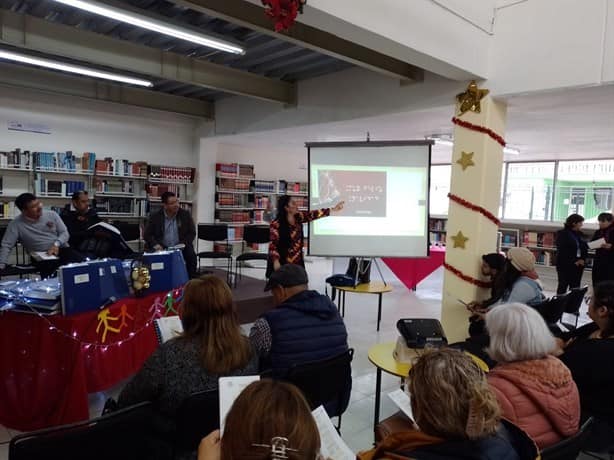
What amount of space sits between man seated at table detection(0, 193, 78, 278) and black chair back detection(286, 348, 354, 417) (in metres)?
3.30

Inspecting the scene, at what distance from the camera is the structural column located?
403 cm

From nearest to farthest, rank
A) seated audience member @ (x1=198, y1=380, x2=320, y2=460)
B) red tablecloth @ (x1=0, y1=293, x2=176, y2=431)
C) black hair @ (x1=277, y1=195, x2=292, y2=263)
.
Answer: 1. seated audience member @ (x1=198, y1=380, x2=320, y2=460)
2. red tablecloth @ (x1=0, y1=293, x2=176, y2=431)
3. black hair @ (x1=277, y1=195, x2=292, y2=263)

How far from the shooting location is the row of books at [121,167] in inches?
263

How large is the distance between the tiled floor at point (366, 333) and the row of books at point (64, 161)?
3280 millimetres

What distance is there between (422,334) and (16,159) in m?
6.15

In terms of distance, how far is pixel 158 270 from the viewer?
3.06 metres

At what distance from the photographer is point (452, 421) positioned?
1084mm

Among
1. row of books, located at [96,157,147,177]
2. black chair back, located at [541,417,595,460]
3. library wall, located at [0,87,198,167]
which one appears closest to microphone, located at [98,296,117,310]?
black chair back, located at [541,417,595,460]

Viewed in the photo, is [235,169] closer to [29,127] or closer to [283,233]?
[29,127]

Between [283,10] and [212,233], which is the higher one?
[283,10]

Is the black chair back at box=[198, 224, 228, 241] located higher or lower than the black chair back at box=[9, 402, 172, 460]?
higher

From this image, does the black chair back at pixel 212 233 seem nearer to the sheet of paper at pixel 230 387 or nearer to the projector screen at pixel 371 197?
the projector screen at pixel 371 197

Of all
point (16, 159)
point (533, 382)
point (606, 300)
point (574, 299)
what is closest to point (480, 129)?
point (574, 299)

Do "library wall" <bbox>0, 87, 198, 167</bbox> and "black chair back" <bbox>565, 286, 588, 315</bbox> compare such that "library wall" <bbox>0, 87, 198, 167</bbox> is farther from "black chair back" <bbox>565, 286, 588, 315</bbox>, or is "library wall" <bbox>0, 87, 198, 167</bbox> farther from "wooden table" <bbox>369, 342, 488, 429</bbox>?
"black chair back" <bbox>565, 286, 588, 315</bbox>
